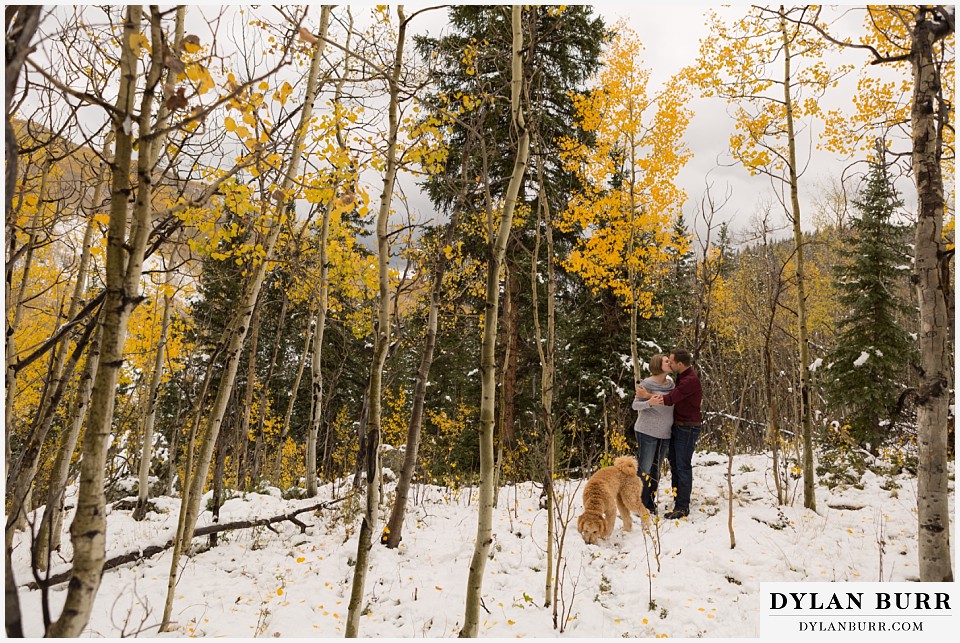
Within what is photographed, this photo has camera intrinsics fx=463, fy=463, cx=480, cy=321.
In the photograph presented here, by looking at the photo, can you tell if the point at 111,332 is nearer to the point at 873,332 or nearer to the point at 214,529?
the point at 214,529

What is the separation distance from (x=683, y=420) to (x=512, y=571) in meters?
2.61

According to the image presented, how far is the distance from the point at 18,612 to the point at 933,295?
489 centimetres

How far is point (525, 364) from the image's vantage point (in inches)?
467

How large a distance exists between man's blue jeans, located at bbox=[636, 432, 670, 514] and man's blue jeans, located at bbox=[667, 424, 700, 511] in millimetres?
152

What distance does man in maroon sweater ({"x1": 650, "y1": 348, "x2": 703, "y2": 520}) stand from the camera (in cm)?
538

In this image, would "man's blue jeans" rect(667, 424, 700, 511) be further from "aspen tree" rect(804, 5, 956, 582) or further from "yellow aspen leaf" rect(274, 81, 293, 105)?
"yellow aspen leaf" rect(274, 81, 293, 105)

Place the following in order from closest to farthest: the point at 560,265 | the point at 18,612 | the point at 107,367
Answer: the point at 18,612 → the point at 107,367 → the point at 560,265

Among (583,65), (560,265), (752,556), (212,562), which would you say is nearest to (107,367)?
(212,562)

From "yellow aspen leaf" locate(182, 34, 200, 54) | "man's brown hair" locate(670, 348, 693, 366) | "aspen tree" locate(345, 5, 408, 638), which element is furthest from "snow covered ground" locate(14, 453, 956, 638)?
"yellow aspen leaf" locate(182, 34, 200, 54)

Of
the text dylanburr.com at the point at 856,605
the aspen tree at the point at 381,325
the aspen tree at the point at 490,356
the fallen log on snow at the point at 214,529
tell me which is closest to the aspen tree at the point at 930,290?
the text dylanburr.com at the point at 856,605

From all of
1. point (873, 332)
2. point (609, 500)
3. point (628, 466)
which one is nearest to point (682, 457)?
point (628, 466)

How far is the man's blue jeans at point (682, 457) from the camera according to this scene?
5.54 metres

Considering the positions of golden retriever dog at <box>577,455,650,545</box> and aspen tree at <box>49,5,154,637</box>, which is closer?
aspen tree at <box>49,5,154,637</box>

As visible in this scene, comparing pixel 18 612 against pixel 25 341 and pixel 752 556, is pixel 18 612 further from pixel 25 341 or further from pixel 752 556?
pixel 25 341
